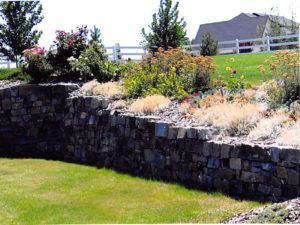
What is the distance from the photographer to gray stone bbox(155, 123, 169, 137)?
29.3ft

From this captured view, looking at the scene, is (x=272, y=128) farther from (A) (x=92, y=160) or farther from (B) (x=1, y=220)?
(A) (x=92, y=160)

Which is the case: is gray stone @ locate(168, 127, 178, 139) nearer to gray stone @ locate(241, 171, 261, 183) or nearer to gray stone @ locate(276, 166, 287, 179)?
gray stone @ locate(241, 171, 261, 183)

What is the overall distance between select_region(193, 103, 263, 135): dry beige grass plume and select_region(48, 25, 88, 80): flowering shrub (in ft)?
24.4

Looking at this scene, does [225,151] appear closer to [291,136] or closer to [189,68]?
[291,136]

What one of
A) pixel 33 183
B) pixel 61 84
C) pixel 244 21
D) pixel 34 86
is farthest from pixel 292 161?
pixel 244 21

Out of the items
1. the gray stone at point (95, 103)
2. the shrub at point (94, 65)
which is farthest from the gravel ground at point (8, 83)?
the gray stone at point (95, 103)

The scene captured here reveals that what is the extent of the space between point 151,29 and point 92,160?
951cm

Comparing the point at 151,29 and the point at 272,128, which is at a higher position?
the point at 151,29

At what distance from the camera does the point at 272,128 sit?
7.57 meters

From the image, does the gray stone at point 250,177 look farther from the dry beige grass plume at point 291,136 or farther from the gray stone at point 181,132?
the gray stone at point 181,132

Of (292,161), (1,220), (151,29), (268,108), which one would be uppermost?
(151,29)

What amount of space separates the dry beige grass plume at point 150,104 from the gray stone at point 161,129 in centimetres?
100

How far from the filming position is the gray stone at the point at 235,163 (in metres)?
7.35

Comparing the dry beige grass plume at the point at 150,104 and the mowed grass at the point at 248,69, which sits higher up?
the mowed grass at the point at 248,69
